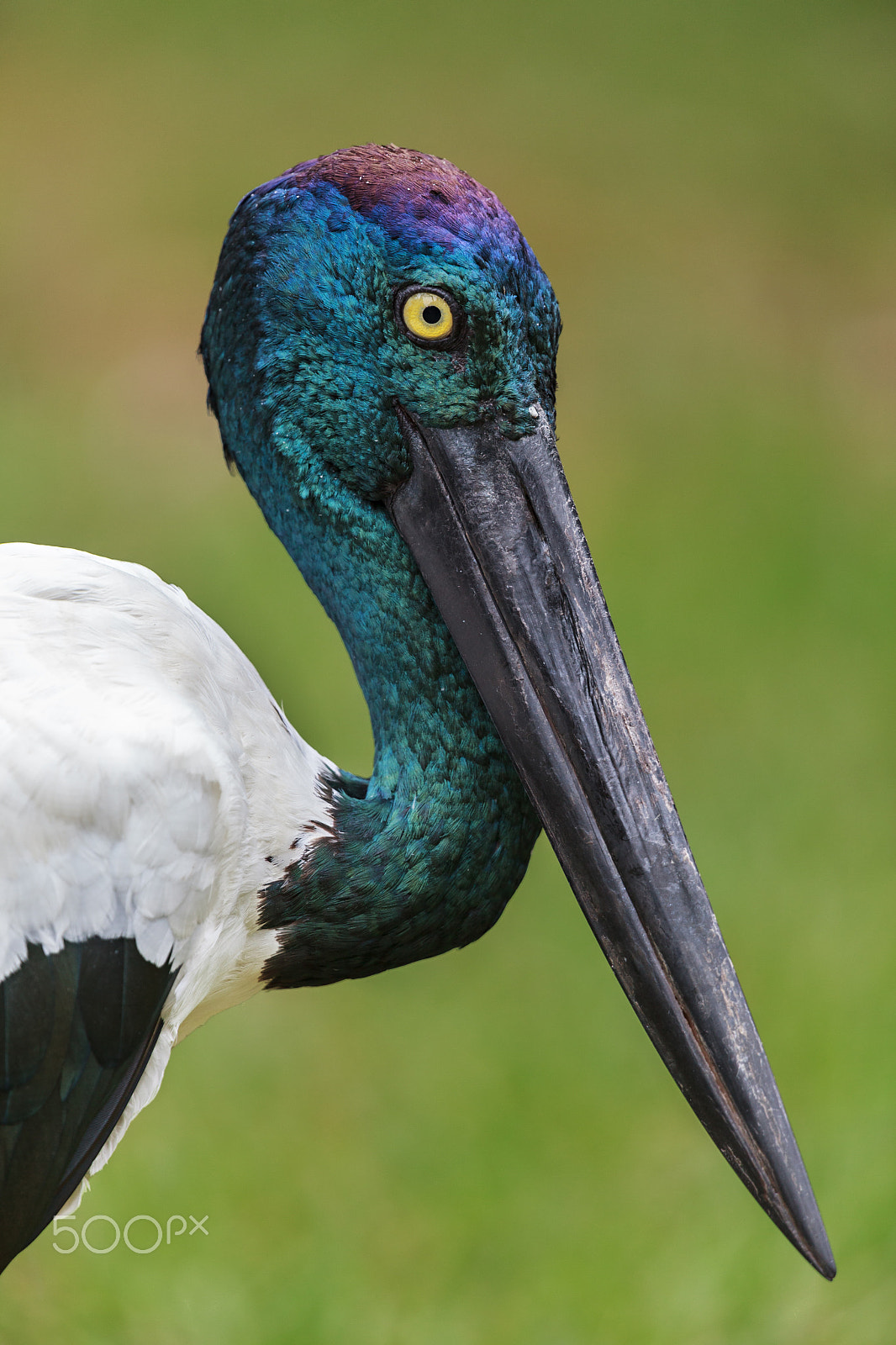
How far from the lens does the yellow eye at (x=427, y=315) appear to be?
4.49ft

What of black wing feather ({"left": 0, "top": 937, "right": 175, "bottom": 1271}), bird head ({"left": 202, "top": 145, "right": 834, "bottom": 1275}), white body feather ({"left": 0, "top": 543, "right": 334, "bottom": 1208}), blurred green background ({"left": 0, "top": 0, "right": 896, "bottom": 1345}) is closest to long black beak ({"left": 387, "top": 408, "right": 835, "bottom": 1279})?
bird head ({"left": 202, "top": 145, "right": 834, "bottom": 1275})

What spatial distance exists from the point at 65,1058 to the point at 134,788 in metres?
0.28

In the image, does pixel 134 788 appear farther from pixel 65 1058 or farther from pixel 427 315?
pixel 427 315

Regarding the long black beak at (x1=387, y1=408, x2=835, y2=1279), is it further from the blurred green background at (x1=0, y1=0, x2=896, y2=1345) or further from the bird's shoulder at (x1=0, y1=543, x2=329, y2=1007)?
the blurred green background at (x1=0, y1=0, x2=896, y2=1345)

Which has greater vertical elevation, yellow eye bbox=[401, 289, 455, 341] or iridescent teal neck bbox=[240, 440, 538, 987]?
yellow eye bbox=[401, 289, 455, 341]

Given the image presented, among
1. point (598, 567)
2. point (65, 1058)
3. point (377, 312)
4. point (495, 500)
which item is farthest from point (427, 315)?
point (598, 567)

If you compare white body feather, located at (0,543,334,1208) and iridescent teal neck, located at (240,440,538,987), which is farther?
iridescent teal neck, located at (240,440,538,987)

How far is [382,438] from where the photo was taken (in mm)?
1440

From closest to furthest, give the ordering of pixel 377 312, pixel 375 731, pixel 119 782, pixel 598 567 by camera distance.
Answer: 1. pixel 119 782
2. pixel 377 312
3. pixel 375 731
4. pixel 598 567

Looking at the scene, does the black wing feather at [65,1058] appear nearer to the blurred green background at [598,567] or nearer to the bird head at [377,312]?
the bird head at [377,312]

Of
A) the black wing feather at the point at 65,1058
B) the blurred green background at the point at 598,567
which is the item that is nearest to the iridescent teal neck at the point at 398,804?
the black wing feather at the point at 65,1058

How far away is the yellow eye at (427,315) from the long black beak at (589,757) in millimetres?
90

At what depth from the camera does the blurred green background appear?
2.87m

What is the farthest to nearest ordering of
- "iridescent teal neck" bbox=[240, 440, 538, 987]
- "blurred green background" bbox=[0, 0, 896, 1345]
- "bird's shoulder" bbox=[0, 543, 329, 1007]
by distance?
"blurred green background" bbox=[0, 0, 896, 1345] < "iridescent teal neck" bbox=[240, 440, 538, 987] < "bird's shoulder" bbox=[0, 543, 329, 1007]
